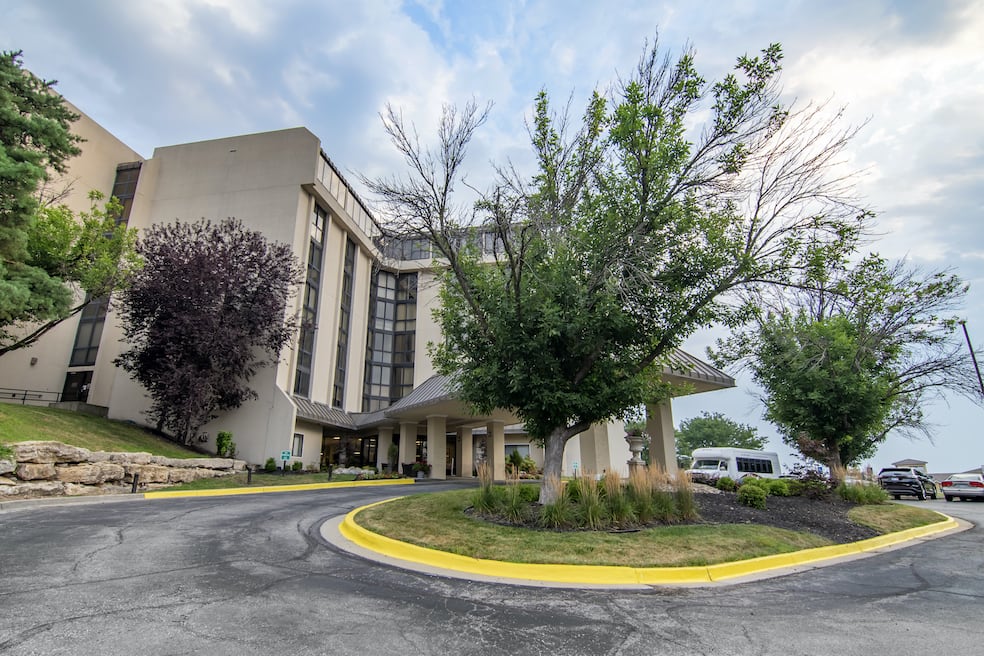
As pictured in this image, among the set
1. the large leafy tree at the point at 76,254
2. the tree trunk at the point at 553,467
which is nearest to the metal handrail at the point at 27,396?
the large leafy tree at the point at 76,254

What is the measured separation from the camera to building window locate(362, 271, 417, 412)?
40.7m

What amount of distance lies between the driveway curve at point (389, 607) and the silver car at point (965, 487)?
68.7 feet

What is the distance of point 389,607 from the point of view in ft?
17.0

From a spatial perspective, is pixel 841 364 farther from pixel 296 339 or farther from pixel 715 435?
pixel 715 435

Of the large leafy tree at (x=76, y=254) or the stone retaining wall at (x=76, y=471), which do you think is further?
the large leafy tree at (x=76, y=254)

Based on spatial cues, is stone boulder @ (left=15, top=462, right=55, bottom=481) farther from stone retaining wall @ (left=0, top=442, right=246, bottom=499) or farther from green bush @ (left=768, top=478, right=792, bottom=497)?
green bush @ (left=768, top=478, right=792, bottom=497)

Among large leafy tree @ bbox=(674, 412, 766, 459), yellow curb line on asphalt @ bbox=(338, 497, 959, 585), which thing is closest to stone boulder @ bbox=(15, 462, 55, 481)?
yellow curb line on asphalt @ bbox=(338, 497, 959, 585)

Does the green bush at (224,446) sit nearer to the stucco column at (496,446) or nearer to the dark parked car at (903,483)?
the stucco column at (496,446)

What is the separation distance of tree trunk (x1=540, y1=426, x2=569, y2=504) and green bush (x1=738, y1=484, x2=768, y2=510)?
5.03 metres

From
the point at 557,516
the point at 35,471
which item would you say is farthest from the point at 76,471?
the point at 557,516

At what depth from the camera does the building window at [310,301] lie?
102ft

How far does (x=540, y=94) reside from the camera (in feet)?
39.0

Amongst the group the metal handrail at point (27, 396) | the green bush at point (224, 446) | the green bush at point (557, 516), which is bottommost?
the green bush at point (557, 516)

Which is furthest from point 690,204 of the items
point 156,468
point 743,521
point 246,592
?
point 156,468
